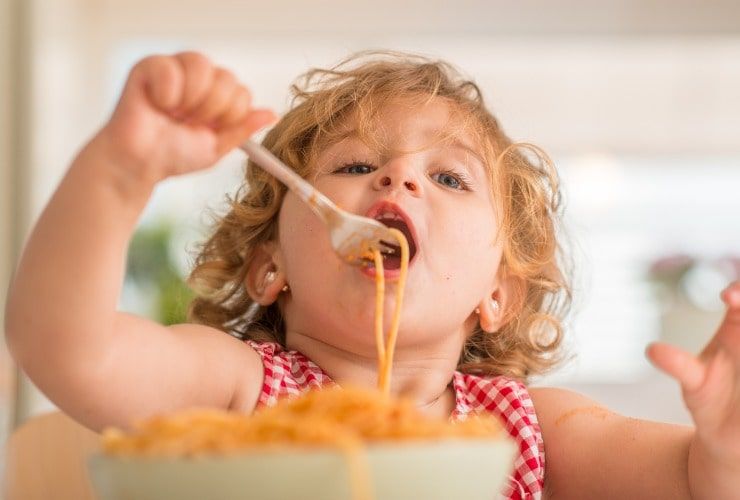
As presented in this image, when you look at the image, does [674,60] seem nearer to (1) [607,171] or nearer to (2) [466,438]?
(1) [607,171]

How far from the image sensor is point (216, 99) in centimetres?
79

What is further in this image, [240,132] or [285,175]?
[285,175]

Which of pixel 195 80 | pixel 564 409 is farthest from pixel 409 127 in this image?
pixel 195 80

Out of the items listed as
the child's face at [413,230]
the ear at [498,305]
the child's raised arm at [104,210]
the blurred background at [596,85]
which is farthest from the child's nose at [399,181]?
the blurred background at [596,85]

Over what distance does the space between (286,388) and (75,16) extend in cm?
376

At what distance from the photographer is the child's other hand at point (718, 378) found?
0.82 meters

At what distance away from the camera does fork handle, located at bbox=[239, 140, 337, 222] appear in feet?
2.89

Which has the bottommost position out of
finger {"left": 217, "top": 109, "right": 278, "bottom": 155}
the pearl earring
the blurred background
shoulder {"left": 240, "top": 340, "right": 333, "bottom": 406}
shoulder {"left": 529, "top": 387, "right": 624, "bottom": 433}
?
the blurred background

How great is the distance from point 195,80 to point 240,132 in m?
0.07

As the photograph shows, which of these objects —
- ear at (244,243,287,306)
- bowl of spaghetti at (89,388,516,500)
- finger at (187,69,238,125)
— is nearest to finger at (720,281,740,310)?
bowl of spaghetti at (89,388,516,500)

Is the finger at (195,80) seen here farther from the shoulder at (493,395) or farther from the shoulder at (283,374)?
the shoulder at (493,395)

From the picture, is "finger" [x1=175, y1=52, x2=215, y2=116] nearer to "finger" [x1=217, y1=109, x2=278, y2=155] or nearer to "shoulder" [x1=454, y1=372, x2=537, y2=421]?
"finger" [x1=217, y1=109, x2=278, y2=155]

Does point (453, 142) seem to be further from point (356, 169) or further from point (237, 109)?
point (237, 109)

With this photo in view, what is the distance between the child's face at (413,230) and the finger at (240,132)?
292 millimetres
